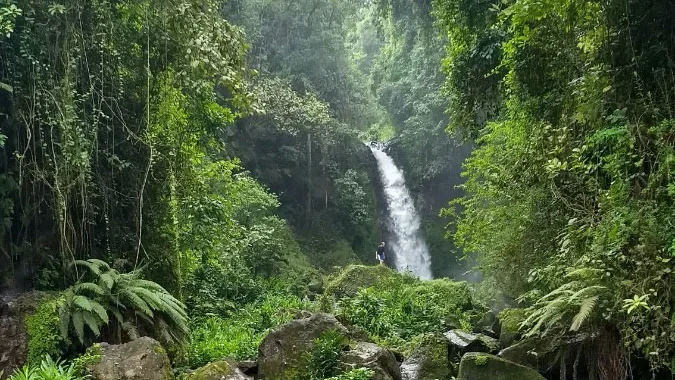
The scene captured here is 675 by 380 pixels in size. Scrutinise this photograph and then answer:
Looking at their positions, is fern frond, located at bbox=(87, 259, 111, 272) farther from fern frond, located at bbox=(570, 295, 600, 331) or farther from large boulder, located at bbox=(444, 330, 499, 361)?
fern frond, located at bbox=(570, 295, 600, 331)

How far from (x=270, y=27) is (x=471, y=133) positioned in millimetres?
16217

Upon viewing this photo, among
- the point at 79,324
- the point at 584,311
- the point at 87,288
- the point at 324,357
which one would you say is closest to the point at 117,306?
the point at 87,288

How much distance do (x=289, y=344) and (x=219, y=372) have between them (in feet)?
2.92

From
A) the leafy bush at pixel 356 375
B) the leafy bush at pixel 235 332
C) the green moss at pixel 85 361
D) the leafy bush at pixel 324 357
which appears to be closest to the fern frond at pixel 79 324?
the green moss at pixel 85 361

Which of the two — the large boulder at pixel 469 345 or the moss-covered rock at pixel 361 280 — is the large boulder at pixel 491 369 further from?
the moss-covered rock at pixel 361 280

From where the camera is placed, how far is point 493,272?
10508 millimetres

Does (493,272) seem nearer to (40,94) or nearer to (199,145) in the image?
(199,145)

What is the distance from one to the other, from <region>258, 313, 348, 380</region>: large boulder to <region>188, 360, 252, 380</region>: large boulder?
10.8 inches

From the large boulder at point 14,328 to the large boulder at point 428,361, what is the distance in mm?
4591

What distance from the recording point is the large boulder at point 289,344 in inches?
282

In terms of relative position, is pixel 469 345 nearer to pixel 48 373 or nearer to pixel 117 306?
pixel 117 306

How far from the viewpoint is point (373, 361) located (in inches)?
280

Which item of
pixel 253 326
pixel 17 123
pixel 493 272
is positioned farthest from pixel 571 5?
pixel 253 326

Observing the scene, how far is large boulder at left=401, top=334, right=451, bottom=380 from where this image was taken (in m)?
7.53
